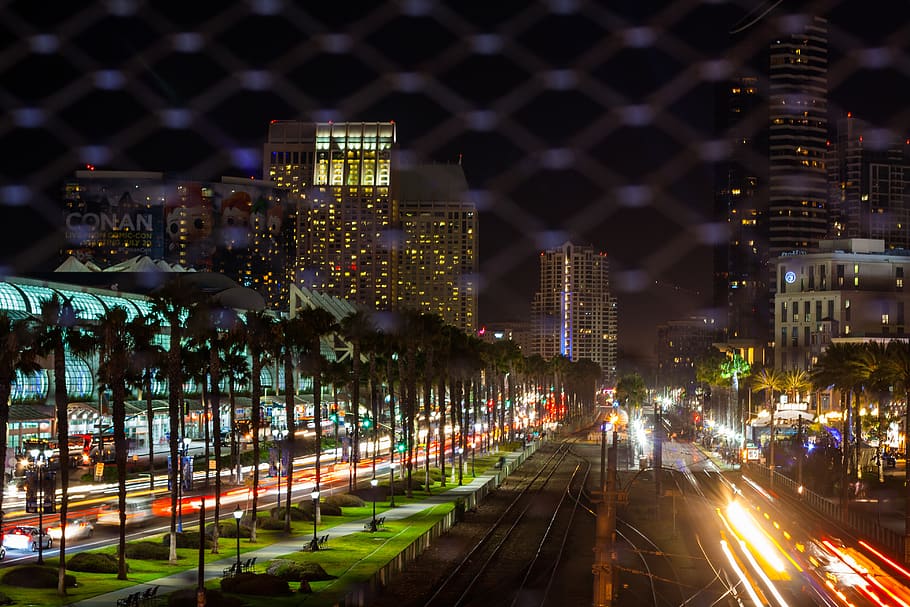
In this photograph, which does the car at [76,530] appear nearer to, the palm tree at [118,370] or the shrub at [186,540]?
the palm tree at [118,370]

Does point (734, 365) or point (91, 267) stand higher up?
point (91, 267)

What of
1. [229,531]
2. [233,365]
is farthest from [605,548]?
[233,365]

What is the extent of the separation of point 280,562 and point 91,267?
12073cm

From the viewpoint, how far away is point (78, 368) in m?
91.4

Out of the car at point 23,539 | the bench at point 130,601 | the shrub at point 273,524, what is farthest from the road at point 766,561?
the car at point 23,539

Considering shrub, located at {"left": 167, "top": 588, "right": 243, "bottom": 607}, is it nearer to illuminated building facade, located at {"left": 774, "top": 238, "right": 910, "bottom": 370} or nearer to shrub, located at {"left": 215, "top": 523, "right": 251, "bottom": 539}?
shrub, located at {"left": 215, "top": 523, "right": 251, "bottom": 539}

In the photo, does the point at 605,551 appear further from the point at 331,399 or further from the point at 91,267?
the point at 91,267

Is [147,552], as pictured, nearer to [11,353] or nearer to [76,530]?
[76,530]

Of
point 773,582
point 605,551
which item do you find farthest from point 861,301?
point 605,551

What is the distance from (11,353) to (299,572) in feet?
37.9

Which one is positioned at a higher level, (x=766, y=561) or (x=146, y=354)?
(x=146, y=354)

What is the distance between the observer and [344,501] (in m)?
61.5

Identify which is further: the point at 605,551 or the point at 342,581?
the point at 342,581

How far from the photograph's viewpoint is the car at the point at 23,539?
42.8 metres
